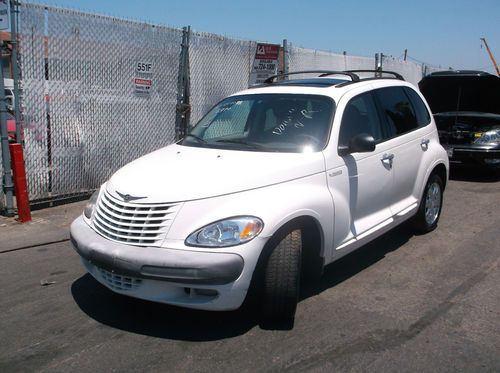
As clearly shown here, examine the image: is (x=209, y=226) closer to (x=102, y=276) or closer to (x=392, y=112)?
(x=102, y=276)

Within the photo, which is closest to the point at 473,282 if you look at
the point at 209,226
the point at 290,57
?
the point at 209,226

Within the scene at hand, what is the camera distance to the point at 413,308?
406 centimetres

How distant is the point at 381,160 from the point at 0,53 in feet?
15.2

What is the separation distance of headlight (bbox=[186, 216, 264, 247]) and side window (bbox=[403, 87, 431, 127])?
3.12 meters

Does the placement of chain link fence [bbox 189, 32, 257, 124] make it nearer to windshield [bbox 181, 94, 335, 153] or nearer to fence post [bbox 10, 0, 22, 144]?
fence post [bbox 10, 0, 22, 144]

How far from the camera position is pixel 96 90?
7.59m

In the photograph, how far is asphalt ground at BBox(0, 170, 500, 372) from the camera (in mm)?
3295

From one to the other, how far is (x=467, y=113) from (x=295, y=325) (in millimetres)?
8235

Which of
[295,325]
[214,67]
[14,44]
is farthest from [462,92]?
[295,325]

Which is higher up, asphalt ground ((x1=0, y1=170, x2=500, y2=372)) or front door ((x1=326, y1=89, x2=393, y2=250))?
A: front door ((x1=326, y1=89, x2=393, y2=250))

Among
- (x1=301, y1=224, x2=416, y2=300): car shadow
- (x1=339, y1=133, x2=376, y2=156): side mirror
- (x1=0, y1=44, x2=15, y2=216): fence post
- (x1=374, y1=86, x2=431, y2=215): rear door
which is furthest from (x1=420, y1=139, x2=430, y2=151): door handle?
(x1=0, y1=44, x2=15, y2=216): fence post

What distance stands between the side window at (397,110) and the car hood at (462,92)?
4718mm

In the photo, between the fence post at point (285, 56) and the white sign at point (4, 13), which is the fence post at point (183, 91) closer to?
the fence post at point (285, 56)

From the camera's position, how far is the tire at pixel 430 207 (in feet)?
19.2
